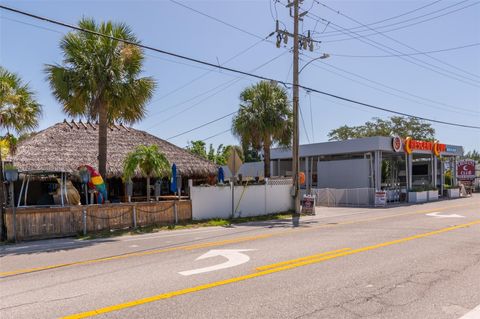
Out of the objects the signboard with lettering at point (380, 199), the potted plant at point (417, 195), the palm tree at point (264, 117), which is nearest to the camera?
the palm tree at point (264, 117)

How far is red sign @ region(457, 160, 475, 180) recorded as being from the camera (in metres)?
47.2

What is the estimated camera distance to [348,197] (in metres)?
30.5

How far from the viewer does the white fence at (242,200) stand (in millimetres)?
18828

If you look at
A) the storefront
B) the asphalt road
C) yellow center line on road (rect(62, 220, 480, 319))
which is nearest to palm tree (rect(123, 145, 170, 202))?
the asphalt road

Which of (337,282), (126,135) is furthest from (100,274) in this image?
(126,135)

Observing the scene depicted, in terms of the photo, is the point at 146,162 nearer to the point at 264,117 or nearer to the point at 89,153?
the point at 89,153

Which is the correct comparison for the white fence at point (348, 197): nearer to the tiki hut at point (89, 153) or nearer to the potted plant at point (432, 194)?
the potted plant at point (432, 194)

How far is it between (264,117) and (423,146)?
1678cm

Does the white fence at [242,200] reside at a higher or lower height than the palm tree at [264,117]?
lower

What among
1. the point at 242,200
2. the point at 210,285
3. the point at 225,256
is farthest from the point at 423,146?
the point at 210,285

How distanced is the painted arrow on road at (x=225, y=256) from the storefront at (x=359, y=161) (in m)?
22.4

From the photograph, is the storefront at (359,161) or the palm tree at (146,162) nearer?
the palm tree at (146,162)

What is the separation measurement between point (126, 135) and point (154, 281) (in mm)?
20418

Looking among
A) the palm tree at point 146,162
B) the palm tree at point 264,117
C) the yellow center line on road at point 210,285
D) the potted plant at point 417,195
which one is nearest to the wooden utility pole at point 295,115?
the palm tree at point 264,117
